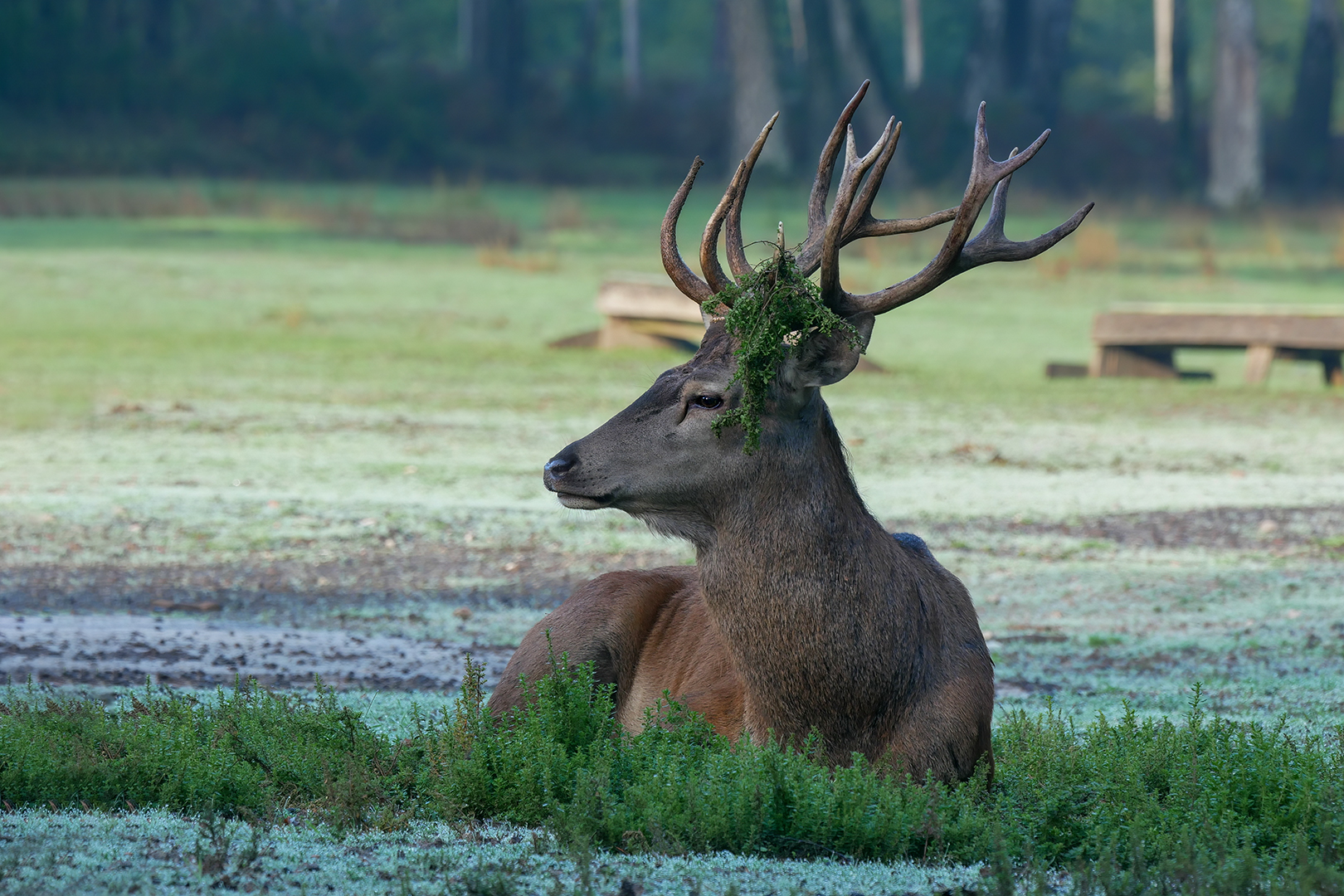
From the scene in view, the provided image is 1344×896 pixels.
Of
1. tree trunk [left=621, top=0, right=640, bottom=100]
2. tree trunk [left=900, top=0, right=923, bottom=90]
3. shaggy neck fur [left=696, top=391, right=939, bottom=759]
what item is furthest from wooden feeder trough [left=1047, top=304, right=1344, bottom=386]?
tree trunk [left=900, top=0, right=923, bottom=90]

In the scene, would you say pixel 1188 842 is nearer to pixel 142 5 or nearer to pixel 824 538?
pixel 824 538

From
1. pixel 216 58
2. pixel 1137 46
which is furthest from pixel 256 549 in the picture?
pixel 1137 46

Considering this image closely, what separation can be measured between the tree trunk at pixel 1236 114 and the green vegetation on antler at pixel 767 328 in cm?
3531

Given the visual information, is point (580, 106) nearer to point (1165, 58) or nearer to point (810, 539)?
point (1165, 58)

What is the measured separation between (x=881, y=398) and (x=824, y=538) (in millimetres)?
11952

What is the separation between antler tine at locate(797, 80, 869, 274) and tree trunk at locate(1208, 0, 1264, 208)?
34.7 metres

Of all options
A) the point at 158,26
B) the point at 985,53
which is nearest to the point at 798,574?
the point at 985,53

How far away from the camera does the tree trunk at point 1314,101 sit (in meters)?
44.2

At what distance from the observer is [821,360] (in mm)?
5215

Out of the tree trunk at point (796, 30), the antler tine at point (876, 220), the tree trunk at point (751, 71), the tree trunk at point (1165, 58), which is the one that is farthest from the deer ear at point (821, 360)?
the tree trunk at point (796, 30)

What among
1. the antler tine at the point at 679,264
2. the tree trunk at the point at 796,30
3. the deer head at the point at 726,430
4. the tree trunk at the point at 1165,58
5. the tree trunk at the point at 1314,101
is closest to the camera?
the deer head at the point at 726,430

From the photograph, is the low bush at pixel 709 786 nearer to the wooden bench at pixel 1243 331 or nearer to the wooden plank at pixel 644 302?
the wooden bench at pixel 1243 331

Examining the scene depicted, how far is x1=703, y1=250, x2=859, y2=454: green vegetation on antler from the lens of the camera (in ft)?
16.8

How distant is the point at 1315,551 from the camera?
34.9 ft
